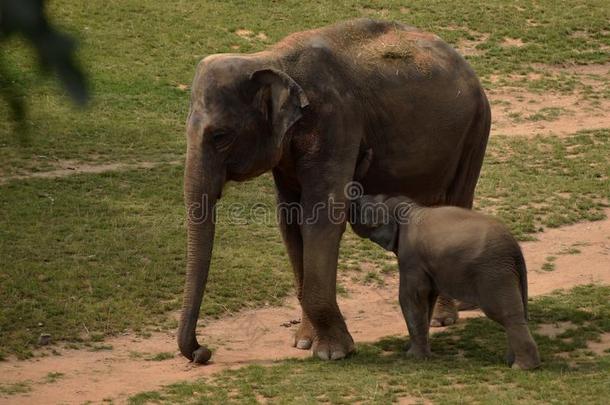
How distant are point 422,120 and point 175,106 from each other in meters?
10.3

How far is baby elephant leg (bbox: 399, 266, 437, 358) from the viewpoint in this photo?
9.02 metres

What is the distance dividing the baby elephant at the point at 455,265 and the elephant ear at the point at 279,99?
1097 mm

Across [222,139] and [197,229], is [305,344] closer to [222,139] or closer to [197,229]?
[197,229]

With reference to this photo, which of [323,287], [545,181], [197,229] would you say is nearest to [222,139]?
[197,229]

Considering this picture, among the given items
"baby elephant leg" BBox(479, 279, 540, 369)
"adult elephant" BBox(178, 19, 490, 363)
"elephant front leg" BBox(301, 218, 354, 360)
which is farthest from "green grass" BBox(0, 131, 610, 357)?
"baby elephant leg" BBox(479, 279, 540, 369)

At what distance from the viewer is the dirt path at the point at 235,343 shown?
29.3ft

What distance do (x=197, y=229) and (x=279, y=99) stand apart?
4.03 feet

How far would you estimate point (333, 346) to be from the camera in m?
9.43

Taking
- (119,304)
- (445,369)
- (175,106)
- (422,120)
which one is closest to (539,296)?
(422,120)

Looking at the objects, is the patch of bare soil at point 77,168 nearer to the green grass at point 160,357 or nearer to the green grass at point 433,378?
the green grass at point 160,357

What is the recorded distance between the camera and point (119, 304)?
11.4 m

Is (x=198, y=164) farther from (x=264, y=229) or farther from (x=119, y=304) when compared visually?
(x=264, y=229)

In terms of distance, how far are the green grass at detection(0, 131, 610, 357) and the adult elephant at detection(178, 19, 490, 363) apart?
2005 millimetres

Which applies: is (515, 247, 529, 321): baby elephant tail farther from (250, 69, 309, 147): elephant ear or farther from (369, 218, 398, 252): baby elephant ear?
(250, 69, 309, 147): elephant ear
